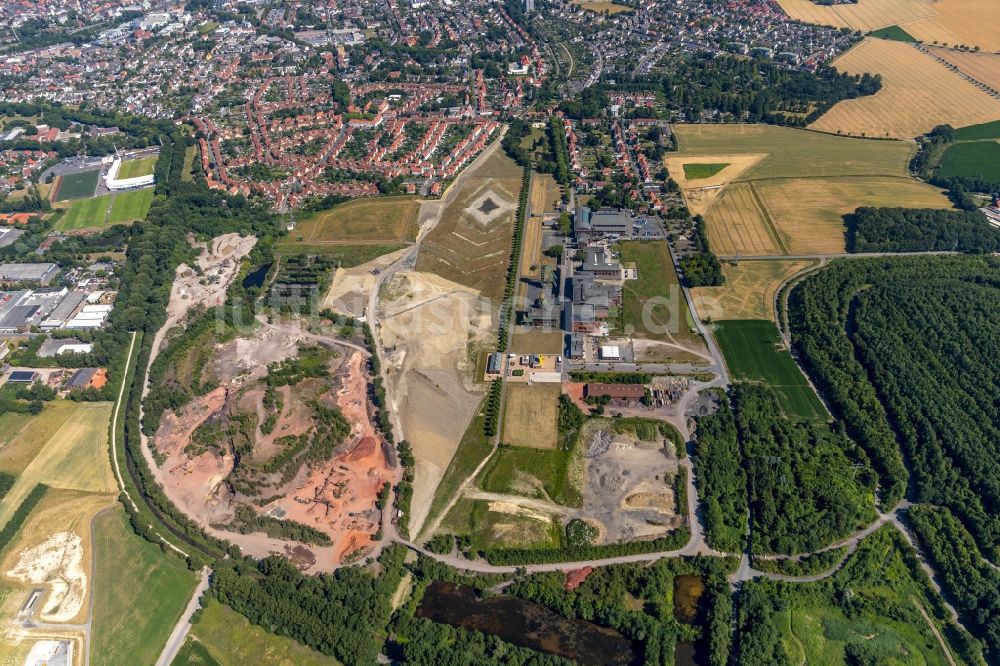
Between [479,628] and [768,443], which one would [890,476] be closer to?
[768,443]

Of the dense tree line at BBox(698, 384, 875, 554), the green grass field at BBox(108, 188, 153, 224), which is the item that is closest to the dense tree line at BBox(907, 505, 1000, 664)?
the dense tree line at BBox(698, 384, 875, 554)

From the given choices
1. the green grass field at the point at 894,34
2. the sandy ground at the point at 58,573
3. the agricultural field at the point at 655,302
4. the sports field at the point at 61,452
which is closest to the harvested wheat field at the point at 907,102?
the green grass field at the point at 894,34

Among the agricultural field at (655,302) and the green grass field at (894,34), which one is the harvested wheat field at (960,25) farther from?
the agricultural field at (655,302)

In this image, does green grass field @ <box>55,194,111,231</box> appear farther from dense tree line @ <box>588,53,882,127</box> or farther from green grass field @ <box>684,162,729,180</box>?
green grass field @ <box>684,162,729,180</box>

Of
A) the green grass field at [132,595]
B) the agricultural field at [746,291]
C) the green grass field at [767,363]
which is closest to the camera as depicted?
the green grass field at [132,595]

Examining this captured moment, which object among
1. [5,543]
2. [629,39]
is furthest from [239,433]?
[629,39]

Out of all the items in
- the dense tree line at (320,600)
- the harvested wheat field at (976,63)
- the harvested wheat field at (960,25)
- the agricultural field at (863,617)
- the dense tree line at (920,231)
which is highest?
the harvested wheat field at (960,25)
